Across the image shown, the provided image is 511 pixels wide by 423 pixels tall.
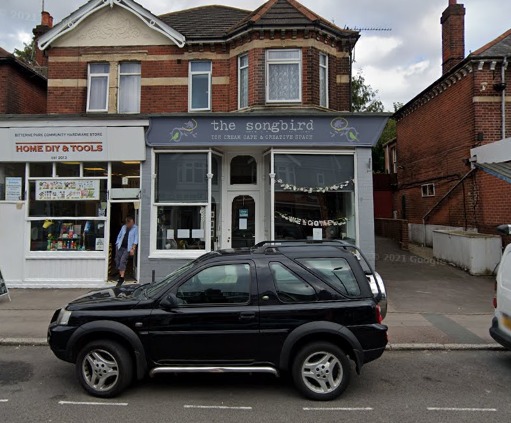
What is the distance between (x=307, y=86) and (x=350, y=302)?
802 cm

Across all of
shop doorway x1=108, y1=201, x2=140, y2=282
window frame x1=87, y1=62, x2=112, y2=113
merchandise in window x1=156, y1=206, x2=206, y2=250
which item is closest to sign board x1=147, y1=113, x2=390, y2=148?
merchandise in window x1=156, y1=206, x2=206, y2=250

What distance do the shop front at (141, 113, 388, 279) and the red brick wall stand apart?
5.70m

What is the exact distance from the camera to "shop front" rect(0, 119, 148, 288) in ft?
31.7

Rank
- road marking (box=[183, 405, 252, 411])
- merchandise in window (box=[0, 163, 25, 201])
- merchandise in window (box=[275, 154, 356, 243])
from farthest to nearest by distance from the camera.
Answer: merchandise in window (box=[0, 163, 25, 201]) → merchandise in window (box=[275, 154, 356, 243]) → road marking (box=[183, 405, 252, 411])

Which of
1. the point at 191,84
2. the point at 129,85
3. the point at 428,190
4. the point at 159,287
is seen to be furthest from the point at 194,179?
the point at 428,190

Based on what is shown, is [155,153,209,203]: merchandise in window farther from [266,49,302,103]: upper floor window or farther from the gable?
the gable

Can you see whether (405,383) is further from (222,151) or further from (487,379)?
(222,151)

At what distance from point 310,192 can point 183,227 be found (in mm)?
3351

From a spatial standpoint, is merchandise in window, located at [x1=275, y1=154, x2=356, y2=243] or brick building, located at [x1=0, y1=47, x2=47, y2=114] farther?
brick building, located at [x1=0, y1=47, x2=47, y2=114]

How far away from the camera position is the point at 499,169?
35.5 feet

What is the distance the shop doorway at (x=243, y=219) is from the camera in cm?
1064

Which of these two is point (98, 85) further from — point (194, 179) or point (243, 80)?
point (194, 179)

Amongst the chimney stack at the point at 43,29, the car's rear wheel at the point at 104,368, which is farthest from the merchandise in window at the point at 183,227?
the chimney stack at the point at 43,29

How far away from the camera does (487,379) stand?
469 cm
